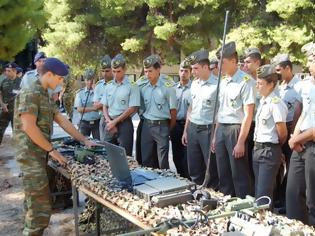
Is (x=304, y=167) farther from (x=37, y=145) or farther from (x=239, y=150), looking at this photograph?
(x=37, y=145)

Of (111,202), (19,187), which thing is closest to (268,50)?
(19,187)

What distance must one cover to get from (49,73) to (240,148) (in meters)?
1.84

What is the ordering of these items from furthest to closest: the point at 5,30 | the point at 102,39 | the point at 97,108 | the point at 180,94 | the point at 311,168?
the point at 102,39, the point at 5,30, the point at 97,108, the point at 180,94, the point at 311,168

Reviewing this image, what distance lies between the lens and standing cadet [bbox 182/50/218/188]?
480 centimetres

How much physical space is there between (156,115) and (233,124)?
1.19 m

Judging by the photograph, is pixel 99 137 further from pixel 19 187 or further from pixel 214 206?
pixel 214 206


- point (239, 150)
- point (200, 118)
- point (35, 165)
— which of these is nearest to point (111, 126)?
point (200, 118)

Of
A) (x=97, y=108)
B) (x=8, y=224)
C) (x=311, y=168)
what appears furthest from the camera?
(x=97, y=108)

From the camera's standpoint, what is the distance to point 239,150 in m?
4.31

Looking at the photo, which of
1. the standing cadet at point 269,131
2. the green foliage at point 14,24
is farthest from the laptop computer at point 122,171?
the green foliage at point 14,24

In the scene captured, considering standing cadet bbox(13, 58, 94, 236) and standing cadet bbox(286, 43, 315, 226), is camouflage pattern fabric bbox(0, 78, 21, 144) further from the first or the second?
standing cadet bbox(286, 43, 315, 226)

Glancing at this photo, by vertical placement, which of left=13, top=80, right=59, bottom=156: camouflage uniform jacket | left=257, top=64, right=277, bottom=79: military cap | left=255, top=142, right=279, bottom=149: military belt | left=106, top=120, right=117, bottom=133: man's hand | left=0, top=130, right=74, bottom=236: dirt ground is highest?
left=257, top=64, right=277, bottom=79: military cap

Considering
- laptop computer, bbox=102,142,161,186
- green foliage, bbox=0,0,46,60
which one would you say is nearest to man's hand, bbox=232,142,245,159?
laptop computer, bbox=102,142,161,186

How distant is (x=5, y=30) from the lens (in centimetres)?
1296
